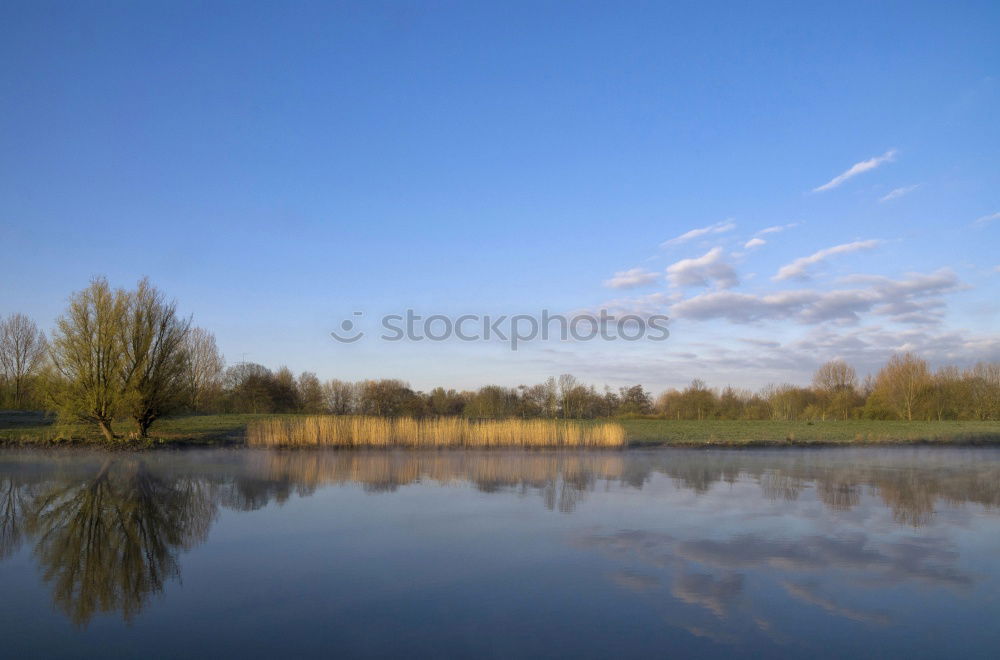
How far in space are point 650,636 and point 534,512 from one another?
4.55 meters

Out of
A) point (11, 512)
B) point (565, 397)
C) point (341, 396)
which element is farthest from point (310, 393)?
point (11, 512)

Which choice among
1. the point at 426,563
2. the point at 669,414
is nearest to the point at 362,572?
the point at 426,563

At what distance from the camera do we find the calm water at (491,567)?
14.4 ft

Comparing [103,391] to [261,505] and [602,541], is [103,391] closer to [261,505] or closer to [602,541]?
[261,505]

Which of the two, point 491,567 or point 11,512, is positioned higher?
point 11,512

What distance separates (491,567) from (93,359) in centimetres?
1509

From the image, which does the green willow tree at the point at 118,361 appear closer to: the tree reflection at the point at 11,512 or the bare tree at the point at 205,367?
the tree reflection at the point at 11,512

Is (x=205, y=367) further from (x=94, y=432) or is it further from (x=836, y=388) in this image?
(x=836, y=388)

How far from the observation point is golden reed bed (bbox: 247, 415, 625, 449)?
703 inches

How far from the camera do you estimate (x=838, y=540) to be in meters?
7.23

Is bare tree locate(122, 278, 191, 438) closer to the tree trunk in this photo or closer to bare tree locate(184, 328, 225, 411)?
the tree trunk

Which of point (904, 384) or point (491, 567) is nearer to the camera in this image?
point (491, 567)

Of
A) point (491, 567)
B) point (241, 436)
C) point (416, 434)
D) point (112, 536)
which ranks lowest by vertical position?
point (491, 567)

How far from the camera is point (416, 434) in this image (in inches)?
715
